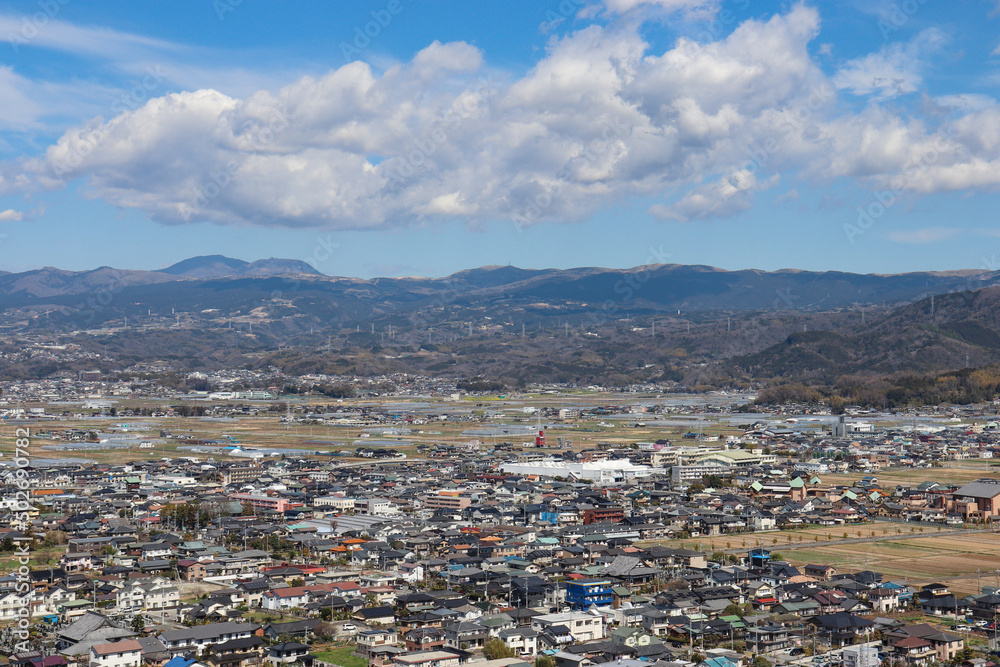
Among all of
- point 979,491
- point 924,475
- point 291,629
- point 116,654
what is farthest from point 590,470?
point 116,654

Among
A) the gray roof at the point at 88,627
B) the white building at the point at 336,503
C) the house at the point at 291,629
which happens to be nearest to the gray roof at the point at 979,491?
the white building at the point at 336,503

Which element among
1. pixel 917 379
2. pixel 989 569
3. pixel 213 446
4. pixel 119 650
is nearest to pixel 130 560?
pixel 119 650

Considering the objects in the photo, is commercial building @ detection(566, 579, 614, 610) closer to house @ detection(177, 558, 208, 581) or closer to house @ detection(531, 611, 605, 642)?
house @ detection(531, 611, 605, 642)

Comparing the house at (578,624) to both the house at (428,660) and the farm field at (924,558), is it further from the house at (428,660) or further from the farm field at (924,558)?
the farm field at (924,558)

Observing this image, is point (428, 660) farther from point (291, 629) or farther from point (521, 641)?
point (291, 629)

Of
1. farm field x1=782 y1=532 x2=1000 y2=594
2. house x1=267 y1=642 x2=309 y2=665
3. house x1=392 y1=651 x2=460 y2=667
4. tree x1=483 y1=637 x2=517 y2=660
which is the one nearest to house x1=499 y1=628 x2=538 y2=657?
tree x1=483 y1=637 x2=517 y2=660

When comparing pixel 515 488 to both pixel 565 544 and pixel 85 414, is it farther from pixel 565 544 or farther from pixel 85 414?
pixel 85 414
